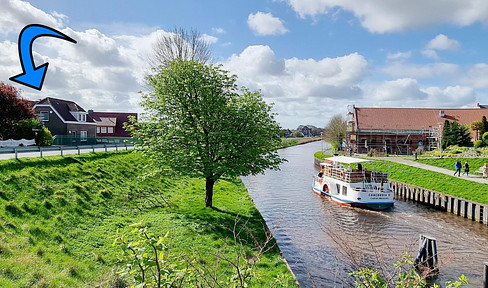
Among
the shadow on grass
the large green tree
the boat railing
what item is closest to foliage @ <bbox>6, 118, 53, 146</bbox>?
the shadow on grass

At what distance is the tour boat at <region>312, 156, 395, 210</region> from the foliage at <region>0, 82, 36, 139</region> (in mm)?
30223

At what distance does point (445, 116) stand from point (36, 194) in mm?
66257

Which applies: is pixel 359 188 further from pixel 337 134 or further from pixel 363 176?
pixel 337 134

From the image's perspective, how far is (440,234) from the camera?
18.4 metres

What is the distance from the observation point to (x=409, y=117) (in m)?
61.8

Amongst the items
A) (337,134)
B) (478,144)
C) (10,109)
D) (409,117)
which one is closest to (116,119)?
(10,109)

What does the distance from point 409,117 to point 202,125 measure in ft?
182

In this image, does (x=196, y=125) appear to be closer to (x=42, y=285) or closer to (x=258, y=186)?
(x=42, y=285)

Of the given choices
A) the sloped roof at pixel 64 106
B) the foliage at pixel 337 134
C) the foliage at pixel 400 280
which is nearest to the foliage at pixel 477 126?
the foliage at pixel 337 134

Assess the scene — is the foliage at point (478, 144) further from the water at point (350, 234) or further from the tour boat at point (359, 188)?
the tour boat at point (359, 188)

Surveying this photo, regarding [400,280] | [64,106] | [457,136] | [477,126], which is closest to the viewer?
[400,280]

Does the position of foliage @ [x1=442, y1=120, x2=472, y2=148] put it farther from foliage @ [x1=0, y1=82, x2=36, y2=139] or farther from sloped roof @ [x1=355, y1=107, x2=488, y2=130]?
foliage @ [x1=0, y1=82, x2=36, y2=139]

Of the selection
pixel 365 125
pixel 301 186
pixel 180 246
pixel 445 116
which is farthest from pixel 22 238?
pixel 445 116

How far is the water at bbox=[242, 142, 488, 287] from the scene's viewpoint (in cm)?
1323
